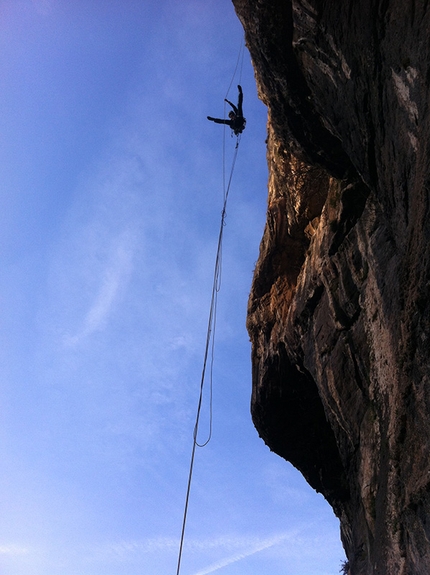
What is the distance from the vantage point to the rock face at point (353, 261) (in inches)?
227

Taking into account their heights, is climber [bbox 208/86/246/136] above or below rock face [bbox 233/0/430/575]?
above

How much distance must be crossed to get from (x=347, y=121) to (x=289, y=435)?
853 centimetres

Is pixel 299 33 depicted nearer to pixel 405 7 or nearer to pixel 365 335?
pixel 405 7

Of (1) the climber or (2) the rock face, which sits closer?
(2) the rock face

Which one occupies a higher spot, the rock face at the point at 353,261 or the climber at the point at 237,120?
the climber at the point at 237,120

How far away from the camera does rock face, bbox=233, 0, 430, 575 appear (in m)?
5.77

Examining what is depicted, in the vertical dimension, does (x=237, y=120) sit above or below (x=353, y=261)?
above

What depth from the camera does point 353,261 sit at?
28.9 ft

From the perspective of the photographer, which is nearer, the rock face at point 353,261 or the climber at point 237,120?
the rock face at point 353,261

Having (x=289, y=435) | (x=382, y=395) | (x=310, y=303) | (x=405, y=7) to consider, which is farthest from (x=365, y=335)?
(x=289, y=435)

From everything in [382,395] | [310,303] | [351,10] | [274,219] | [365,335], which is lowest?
[382,395]

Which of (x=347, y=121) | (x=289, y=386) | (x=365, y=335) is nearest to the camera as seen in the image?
(x=347, y=121)

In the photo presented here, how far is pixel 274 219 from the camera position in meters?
12.8

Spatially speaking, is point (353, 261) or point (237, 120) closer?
point (353, 261)
